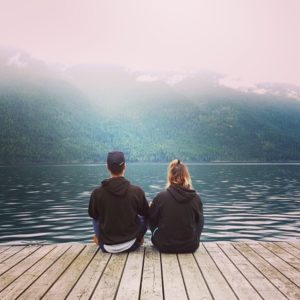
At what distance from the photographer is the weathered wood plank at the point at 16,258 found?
7.26m

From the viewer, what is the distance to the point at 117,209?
785cm

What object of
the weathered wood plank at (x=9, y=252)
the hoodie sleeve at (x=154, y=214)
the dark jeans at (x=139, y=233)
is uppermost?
the hoodie sleeve at (x=154, y=214)

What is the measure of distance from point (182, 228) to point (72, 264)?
6.43 ft

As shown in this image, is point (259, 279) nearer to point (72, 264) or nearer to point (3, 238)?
point (72, 264)

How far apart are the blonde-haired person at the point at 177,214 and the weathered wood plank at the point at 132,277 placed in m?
0.55

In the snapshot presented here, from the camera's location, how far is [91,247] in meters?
8.66

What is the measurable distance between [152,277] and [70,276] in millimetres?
1199

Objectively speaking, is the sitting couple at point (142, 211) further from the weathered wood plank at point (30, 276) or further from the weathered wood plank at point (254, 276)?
the weathered wood plank at point (30, 276)

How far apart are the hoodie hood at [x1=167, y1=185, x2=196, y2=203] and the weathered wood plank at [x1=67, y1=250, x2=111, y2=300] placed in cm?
156

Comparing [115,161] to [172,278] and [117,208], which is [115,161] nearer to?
[117,208]

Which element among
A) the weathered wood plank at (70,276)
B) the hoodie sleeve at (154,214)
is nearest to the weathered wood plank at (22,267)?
the weathered wood plank at (70,276)

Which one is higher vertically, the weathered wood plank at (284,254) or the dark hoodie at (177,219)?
the dark hoodie at (177,219)

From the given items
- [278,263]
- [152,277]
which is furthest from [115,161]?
[278,263]

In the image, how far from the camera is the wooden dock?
18.9 feet
